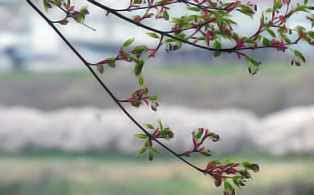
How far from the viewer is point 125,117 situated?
179 cm

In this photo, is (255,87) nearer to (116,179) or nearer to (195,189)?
(195,189)

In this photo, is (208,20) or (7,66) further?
(7,66)

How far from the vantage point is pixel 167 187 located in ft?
5.99

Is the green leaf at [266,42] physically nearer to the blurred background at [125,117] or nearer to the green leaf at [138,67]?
the green leaf at [138,67]

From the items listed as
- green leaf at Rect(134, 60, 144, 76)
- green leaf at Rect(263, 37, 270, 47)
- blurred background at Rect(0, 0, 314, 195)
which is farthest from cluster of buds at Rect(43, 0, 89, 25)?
blurred background at Rect(0, 0, 314, 195)

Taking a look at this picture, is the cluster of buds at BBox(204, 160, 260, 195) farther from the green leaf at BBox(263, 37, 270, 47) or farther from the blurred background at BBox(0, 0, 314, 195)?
the blurred background at BBox(0, 0, 314, 195)

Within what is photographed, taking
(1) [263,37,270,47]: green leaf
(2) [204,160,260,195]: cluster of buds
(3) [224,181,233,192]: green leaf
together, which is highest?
(1) [263,37,270,47]: green leaf

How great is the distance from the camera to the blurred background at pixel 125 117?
181 cm

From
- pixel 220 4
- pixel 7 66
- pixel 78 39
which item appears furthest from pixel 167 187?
pixel 220 4

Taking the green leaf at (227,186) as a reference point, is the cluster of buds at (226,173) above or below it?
above

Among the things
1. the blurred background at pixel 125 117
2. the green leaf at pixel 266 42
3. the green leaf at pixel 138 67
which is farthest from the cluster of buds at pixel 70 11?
the blurred background at pixel 125 117

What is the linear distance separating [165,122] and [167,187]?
0.27 m

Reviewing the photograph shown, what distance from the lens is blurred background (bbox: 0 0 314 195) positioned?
1.81 metres

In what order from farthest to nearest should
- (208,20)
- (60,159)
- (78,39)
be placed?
(60,159) → (78,39) → (208,20)
